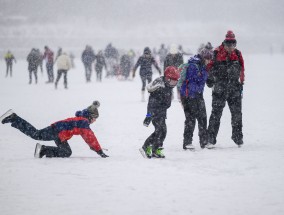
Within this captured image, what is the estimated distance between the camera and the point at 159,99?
24.8 feet

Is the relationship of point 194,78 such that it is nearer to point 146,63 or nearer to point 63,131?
point 63,131

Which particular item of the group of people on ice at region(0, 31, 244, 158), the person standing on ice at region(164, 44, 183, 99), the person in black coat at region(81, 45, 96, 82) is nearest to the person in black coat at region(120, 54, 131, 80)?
the person in black coat at region(81, 45, 96, 82)

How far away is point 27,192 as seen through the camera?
5559 millimetres

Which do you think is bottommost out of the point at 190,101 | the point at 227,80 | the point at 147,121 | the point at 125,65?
the point at 147,121

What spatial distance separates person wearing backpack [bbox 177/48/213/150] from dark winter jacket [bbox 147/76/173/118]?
693 mm

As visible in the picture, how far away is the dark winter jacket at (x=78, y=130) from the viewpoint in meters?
7.23

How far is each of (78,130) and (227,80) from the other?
2623 mm

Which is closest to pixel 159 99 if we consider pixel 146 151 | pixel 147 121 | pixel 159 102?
pixel 159 102

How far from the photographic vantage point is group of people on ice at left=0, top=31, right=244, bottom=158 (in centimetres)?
742

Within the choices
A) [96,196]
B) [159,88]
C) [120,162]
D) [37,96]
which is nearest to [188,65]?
[159,88]

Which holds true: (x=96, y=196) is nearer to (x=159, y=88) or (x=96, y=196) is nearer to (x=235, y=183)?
(x=235, y=183)

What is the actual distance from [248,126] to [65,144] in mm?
A: 4984

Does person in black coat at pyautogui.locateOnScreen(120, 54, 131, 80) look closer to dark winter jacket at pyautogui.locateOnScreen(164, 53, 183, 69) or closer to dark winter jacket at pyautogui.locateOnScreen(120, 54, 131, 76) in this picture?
dark winter jacket at pyautogui.locateOnScreen(120, 54, 131, 76)

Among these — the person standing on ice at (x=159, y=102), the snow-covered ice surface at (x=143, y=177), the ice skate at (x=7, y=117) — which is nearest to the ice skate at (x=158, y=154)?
the person standing on ice at (x=159, y=102)
